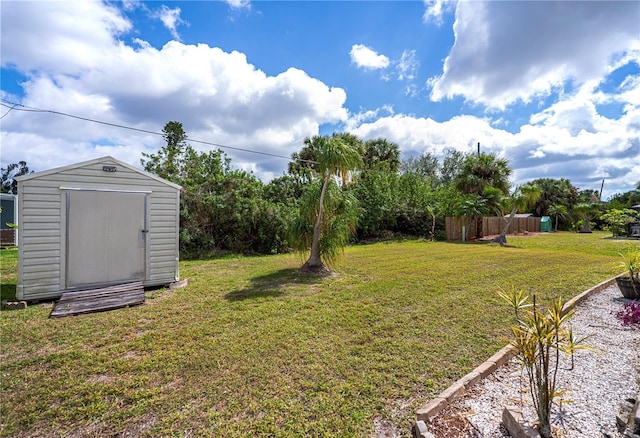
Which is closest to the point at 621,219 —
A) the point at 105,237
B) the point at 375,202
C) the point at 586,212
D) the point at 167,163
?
the point at 586,212

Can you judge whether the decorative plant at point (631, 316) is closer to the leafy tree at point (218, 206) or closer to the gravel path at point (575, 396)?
the gravel path at point (575, 396)

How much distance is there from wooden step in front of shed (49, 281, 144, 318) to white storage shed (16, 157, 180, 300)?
0.31 metres

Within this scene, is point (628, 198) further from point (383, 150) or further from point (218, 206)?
point (218, 206)

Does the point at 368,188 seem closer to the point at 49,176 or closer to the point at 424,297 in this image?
the point at 424,297

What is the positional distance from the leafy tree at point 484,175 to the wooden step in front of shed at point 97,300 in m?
18.9

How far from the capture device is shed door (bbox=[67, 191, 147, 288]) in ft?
15.9

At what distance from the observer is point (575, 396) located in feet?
7.30

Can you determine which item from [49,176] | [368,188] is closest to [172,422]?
[49,176]

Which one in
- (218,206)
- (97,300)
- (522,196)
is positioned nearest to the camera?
(97,300)

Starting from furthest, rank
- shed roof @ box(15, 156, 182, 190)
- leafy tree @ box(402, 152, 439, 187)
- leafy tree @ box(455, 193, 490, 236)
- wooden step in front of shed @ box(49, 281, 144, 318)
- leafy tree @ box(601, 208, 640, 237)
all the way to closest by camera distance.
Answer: leafy tree @ box(402, 152, 439, 187), leafy tree @ box(455, 193, 490, 236), leafy tree @ box(601, 208, 640, 237), shed roof @ box(15, 156, 182, 190), wooden step in front of shed @ box(49, 281, 144, 318)

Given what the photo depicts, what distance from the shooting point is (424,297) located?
4.92m

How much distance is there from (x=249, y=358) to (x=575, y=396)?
2.78m

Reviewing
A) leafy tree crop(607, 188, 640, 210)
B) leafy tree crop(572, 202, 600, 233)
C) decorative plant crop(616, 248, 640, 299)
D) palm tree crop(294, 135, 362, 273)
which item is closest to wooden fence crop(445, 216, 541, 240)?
leafy tree crop(572, 202, 600, 233)

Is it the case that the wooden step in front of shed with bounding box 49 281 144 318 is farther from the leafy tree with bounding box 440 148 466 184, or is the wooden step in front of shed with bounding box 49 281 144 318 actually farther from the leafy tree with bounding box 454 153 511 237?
the leafy tree with bounding box 440 148 466 184
